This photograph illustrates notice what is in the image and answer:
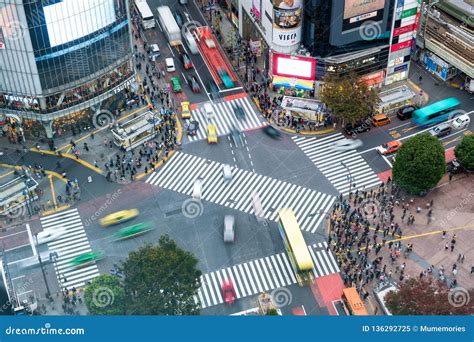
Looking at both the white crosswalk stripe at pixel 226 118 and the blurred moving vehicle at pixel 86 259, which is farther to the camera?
the white crosswalk stripe at pixel 226 118

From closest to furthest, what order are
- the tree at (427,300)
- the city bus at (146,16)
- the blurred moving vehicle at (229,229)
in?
the tree at (427,300), the blurred moving vehicle at (229,229), the city bus at (146,16)

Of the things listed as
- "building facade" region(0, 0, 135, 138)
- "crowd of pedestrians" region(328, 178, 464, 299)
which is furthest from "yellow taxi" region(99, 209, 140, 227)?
"crowd of pedestrians" region(328, 178, 464, 299)

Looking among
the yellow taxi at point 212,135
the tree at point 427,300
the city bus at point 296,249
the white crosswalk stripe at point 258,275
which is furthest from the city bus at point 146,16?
the tree at point 427,300

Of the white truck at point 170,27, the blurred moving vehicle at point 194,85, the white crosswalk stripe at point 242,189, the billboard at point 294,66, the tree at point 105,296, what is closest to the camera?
the tree at point 105,296

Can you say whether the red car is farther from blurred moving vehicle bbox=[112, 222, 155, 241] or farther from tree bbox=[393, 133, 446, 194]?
tree bbox=[393, 133, 446, 194]

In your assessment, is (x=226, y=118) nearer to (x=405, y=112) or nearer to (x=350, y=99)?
(x=350, y=99)

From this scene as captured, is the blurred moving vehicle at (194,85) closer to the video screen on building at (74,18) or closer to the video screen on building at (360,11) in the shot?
the video screen on building at (74,18)

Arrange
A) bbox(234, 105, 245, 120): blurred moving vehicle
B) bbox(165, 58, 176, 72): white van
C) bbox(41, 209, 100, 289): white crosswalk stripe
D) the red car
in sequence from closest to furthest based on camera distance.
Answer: the red car
bbox(41, 209, 100, 289): white crosswalk stripe
bbox(234, 105, 245, 120): blurred moving vehicle
bbox(165, 58, 176, 72): white van
